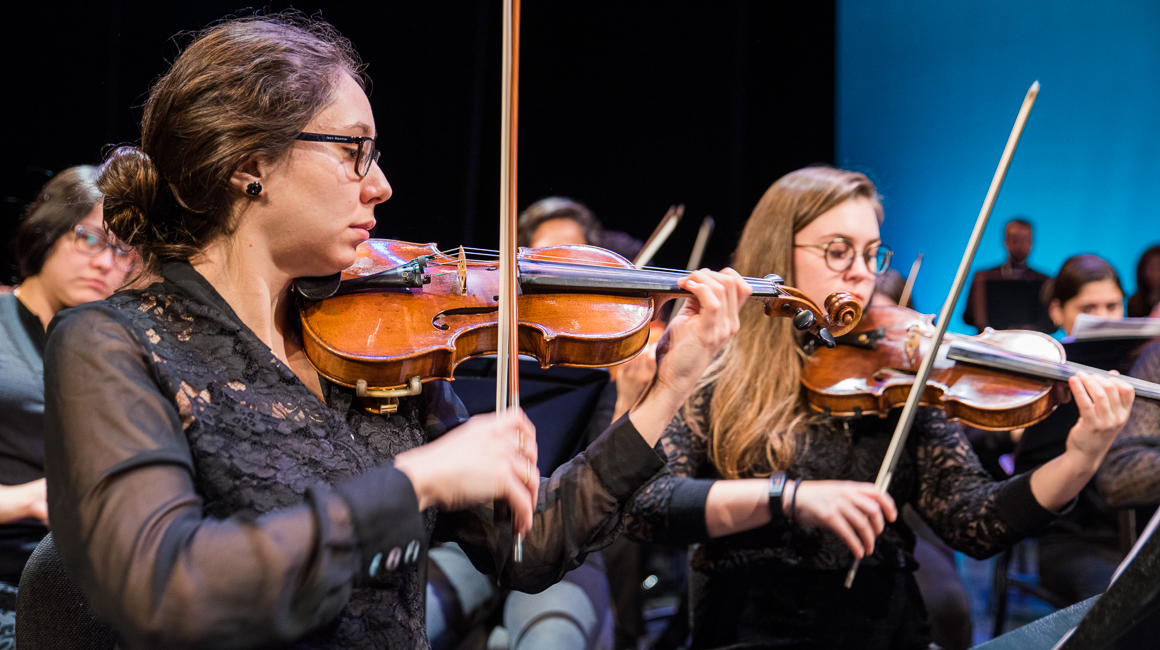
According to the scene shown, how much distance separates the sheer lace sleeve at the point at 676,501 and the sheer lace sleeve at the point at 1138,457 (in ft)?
3.95

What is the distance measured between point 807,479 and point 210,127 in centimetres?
126

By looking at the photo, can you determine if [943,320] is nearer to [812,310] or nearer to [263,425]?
[812,310]

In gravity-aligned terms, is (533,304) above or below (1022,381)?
above

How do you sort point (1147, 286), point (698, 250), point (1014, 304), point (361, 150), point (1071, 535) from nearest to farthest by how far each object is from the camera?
point (361, 150)
point (1071, 535)
point (698, 250)
point (1014, 304)
point (1147, 286)

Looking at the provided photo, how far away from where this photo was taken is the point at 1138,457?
2.12 m

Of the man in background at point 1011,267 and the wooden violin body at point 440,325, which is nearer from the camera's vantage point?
the wooden violin body at point 440,325

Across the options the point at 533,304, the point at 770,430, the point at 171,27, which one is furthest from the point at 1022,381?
the point at 171,27

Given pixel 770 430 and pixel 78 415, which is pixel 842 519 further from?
pixel 78 415

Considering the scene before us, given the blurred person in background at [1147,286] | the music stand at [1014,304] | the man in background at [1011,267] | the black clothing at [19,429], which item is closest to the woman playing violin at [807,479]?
the black clothing at [19,429]

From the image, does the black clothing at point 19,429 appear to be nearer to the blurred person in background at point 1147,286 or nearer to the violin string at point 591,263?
the violin string at point 591,263

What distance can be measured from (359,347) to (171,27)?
42.7 inches

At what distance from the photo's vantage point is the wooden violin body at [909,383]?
169 centimetres

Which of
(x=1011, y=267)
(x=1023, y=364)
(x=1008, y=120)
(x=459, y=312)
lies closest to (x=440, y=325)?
(x=459, y=312)

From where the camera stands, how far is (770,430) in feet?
5.57
